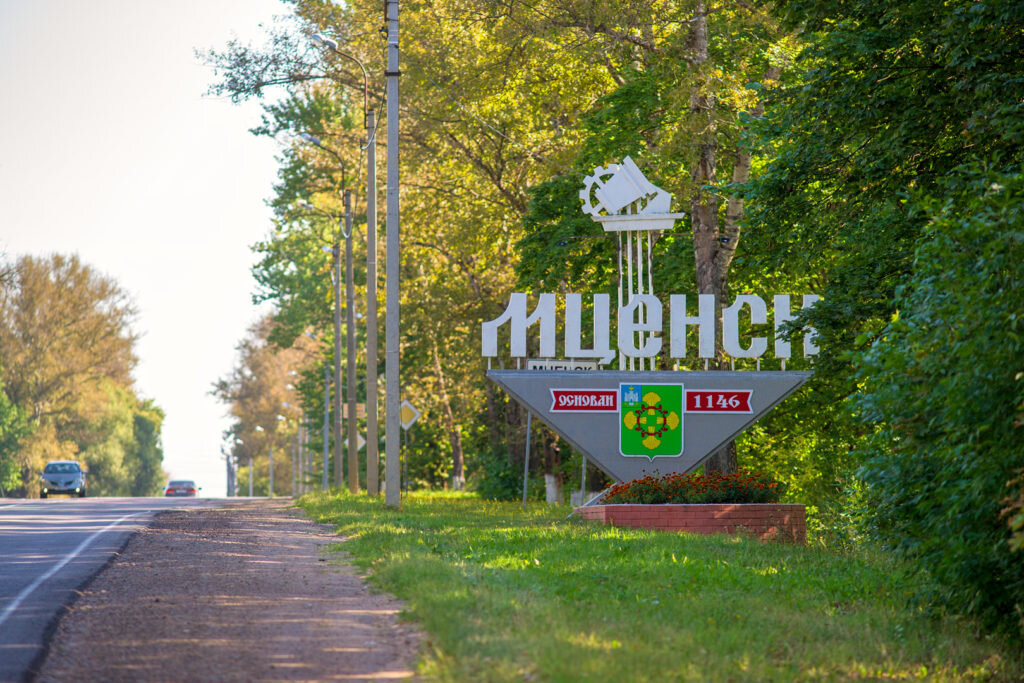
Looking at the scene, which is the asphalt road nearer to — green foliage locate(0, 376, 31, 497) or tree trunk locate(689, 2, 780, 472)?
tree trunk locate(689, 2, 780, 472)

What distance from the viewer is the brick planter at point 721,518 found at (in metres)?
18.3

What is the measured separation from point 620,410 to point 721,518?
10.9ft

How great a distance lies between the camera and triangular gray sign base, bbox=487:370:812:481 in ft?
68.6

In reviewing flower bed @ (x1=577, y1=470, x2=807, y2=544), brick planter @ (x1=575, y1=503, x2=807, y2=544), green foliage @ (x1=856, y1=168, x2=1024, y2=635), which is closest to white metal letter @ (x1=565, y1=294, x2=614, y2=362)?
flower bed @ (x1=577, y1=470, x2=807, y2=544)

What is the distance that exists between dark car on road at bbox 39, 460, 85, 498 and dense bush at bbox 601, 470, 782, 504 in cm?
3616

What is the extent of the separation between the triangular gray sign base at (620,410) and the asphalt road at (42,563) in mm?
7319

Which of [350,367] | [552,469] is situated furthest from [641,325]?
[350,367]

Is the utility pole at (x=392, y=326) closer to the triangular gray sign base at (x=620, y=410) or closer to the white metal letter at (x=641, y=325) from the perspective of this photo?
the triangular gray sign base at (x=620, y=410)

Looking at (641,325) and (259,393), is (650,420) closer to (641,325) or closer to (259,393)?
(641,325)

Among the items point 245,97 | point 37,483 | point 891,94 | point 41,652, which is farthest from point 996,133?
point 37,483

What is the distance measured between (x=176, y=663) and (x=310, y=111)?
46592mm

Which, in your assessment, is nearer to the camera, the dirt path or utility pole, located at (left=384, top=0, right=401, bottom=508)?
the dirt path

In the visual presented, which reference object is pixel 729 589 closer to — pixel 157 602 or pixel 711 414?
pixel 157 602

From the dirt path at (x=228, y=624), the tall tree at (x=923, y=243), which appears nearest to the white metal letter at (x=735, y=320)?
the tall tree at (x=923, y=243)
